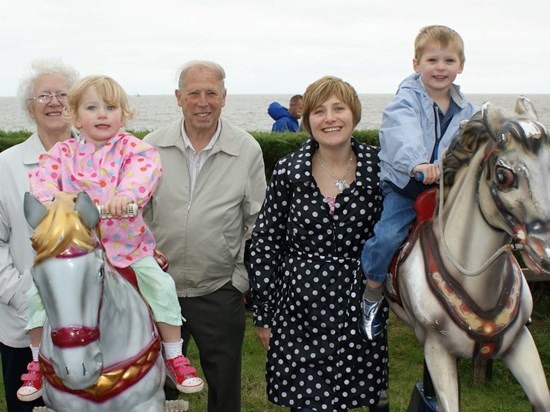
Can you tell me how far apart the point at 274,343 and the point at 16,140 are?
16.2 ft

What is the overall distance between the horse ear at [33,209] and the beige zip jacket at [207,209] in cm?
147

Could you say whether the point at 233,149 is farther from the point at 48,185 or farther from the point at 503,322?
the point at 503,322

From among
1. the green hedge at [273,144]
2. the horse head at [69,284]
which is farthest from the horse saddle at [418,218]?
the green hedge at [273,144]

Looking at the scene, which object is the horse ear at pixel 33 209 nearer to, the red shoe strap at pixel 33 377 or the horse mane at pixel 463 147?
the red shoe strap at pixel 33 377

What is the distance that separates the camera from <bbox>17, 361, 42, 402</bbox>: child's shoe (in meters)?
3.07

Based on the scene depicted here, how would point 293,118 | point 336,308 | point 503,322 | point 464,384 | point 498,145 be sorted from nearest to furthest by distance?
point 498,145 → point 503,322 → point 336,308 → point 464,384 → point 293,118

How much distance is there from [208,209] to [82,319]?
5.26ft

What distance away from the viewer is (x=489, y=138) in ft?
9.16

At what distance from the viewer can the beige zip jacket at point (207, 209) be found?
398cm

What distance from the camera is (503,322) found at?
9.86 ft

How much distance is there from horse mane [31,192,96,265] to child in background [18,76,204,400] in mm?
605

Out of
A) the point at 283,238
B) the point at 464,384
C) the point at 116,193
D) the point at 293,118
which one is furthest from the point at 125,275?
the point at 293,118

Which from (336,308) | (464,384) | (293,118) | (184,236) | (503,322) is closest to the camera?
(503,322)

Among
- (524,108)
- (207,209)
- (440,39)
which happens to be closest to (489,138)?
(524,108)
